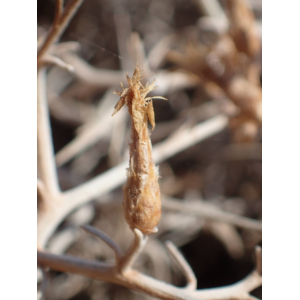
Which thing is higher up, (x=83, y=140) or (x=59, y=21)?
(x=59, y=21)

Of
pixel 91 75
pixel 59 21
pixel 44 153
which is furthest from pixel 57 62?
pixel 91 75

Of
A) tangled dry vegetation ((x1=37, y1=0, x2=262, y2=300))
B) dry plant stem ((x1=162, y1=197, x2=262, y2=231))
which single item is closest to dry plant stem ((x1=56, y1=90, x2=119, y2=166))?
tangled dry vegetation ((x1=37, y1=0, x2=262, y2=300))

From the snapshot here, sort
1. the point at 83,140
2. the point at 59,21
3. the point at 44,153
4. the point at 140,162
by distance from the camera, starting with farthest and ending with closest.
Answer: the point at 83,140
the point at 44,153
the point at 59,21
the point at 140,162

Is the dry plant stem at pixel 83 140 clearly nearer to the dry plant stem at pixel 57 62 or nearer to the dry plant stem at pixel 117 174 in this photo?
the dry plant stem at pixel 117 174

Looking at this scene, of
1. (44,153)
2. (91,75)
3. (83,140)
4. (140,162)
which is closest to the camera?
(140,162)

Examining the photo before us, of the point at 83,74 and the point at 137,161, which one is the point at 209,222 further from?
the point at 137,161

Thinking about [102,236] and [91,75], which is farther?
[91,75]

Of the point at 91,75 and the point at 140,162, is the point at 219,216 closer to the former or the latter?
the point at 140,162
